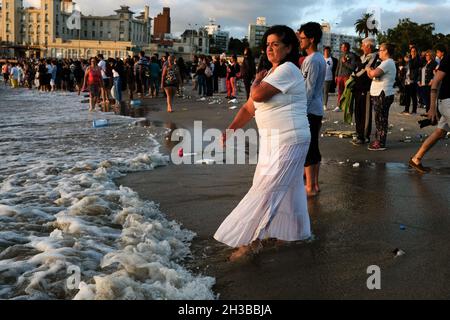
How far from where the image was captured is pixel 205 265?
3906 millimetres

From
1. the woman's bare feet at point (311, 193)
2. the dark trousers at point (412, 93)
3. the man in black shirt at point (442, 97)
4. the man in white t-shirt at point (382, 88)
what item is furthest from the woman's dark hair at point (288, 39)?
the dark trousers at point (412, 93)

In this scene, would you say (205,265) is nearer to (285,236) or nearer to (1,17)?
(285,236)

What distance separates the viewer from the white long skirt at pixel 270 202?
401 cm

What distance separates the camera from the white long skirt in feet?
13.2

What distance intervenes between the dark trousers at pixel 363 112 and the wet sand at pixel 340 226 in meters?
0.75

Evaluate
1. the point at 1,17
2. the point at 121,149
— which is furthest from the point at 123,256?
the point at 1,17

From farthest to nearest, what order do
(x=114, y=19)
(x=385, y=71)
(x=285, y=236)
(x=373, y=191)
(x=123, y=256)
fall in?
(x=114, y=19)
(x=385, y=71)
(x=373, y=191)
(x=285, y=236)
(x=123, y=256)

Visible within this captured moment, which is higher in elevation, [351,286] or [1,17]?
[1,17]

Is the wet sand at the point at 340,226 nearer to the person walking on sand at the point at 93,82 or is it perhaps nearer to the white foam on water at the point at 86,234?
the white foam on water at the point at 86,234

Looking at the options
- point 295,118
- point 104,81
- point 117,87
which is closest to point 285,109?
point 295,118

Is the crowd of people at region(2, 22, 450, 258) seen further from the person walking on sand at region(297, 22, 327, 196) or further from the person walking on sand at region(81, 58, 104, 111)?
the person walking on sand at region(81, 58, 104, 111)

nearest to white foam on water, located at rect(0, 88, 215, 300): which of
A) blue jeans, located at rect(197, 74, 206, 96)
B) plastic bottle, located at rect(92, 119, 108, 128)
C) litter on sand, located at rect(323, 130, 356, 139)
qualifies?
litter on sand, located at rect(323, 130, 356, 139)
